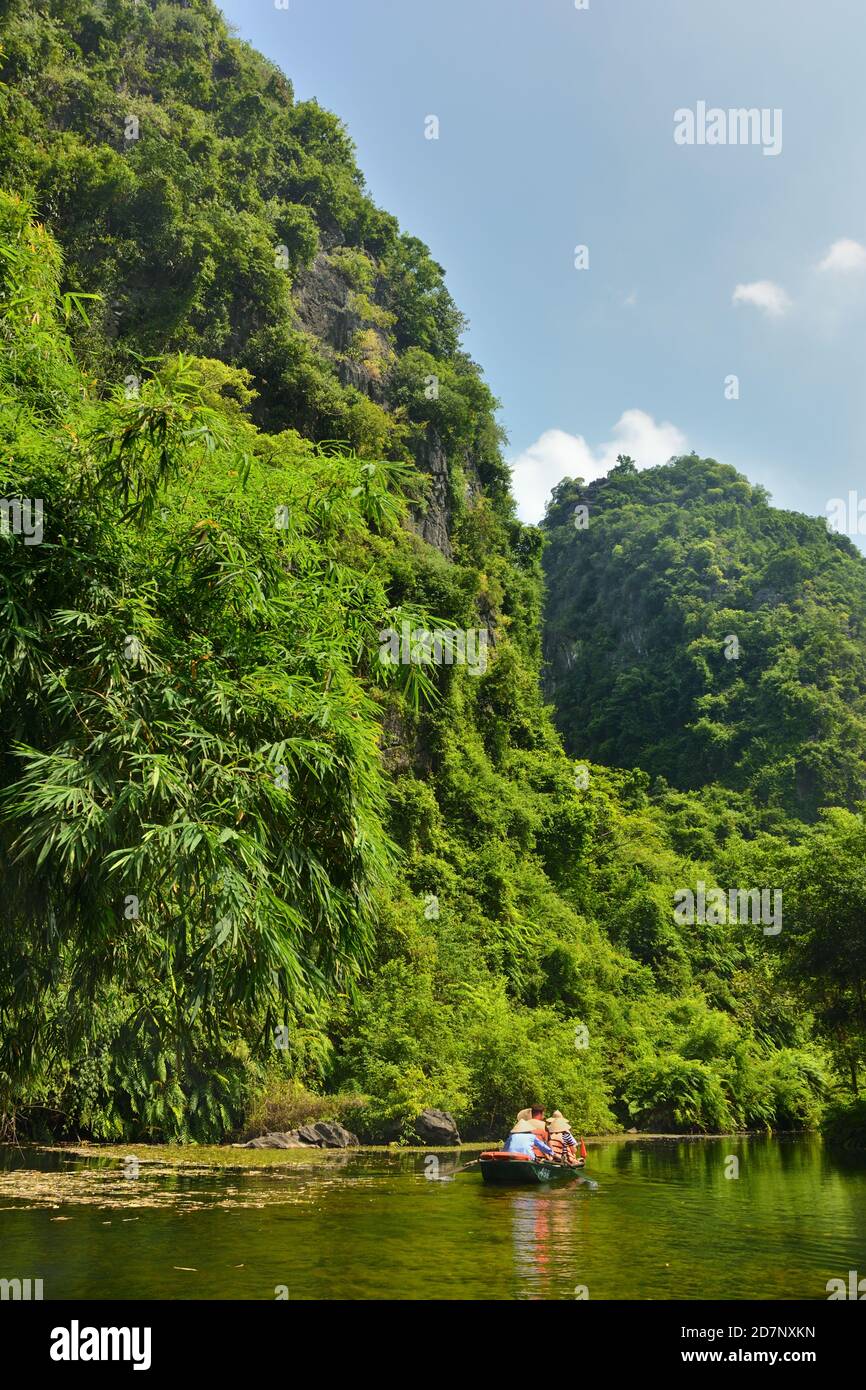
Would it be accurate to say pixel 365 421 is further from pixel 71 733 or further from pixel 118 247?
pixel 71 733

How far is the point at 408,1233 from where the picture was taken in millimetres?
10070

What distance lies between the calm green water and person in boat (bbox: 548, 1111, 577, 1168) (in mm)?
760

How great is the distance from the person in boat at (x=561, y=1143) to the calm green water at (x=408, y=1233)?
76cm

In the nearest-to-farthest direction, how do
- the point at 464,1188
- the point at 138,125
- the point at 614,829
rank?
the point at 464,1188, the point at 138,125, the point at 614,829

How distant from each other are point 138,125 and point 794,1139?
1305 inches

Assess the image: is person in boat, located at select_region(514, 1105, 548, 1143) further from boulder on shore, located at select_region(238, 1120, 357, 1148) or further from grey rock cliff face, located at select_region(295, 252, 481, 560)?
grey rock cliff face, located at select_region(295, 252, 481, 560)

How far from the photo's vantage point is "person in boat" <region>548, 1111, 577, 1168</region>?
1525 centimetres

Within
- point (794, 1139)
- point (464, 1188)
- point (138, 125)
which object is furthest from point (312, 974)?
point (138, 125)

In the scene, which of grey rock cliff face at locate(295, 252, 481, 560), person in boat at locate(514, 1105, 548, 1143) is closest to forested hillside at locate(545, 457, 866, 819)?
grey rock cliff face at locate(295, 252, 481, 560)

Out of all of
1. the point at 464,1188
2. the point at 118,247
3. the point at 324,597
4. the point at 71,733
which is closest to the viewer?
the point at 71,733

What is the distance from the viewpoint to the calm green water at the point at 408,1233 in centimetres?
761

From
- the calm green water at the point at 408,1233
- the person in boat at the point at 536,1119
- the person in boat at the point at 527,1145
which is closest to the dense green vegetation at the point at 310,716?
the calm green water at the point at 408,1233

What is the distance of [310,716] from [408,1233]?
5.98 meters
